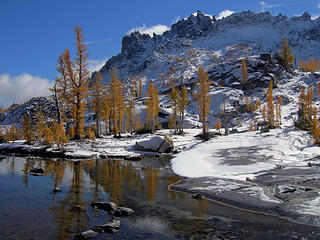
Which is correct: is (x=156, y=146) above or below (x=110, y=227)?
above

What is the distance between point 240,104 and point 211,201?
273 feet

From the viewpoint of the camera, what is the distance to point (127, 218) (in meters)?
8.24

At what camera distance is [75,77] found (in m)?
29.6

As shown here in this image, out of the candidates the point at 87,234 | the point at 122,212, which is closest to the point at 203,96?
the point at 122,212

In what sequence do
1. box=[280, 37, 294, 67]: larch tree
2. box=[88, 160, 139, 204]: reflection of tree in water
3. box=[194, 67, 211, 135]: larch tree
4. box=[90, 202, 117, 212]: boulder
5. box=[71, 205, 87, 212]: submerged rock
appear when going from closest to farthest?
box=[71, 205, 87, 212]: submerged rock → box=[90, 202, 117, 212]: boulder → box=[88, 160, 139, 204]: reflection of tree in water → box=[194, 67, 211, 135]: larch tree → box=[280, 37, 294, 67]: larch tree

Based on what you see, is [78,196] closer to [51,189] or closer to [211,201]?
[51,189]

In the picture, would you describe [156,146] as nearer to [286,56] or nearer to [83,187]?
[83,187]

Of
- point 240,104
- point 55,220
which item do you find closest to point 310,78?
point 240,104

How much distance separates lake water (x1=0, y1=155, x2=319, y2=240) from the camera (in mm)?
6934

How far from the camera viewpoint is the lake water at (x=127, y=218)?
22.7 feet

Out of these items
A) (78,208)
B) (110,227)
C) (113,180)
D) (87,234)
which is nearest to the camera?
(87,234)

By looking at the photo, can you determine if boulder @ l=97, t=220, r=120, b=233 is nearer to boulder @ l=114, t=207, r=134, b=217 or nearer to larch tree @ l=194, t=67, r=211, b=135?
boulder @ l=114, t=207, r=134, b=217

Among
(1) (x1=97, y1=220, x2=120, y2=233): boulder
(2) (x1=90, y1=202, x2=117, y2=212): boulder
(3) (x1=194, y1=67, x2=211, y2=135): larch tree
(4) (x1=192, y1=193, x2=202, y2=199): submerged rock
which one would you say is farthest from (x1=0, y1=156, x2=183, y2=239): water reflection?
(3) (x1=194, y1=67, x2=211, y2=135): larch tree

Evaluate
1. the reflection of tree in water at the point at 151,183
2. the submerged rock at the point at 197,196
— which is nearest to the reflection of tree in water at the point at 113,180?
the reflection of tree in water at the point at 151,183
